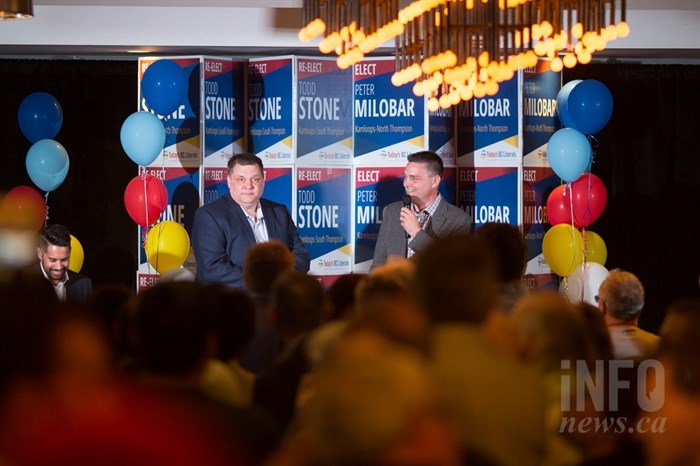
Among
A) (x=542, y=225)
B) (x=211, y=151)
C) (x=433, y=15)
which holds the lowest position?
(x=542, y=225)

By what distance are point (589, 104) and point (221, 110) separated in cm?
264

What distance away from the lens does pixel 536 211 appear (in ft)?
26.1

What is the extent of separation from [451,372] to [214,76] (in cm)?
613

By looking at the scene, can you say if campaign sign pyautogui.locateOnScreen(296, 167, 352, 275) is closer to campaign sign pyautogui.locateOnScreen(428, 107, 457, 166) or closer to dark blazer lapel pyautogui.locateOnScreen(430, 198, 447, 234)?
campaign sign pyautogui.locateOnScreen(428, 107, 457, 166)

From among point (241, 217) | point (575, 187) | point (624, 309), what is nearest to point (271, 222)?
point (241, 217)

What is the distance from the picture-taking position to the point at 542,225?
26.1 ft

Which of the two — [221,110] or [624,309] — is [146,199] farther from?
[624,309]

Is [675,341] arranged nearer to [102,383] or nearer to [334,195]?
[102,383]

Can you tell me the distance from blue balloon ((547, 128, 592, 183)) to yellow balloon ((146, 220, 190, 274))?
2.59 m

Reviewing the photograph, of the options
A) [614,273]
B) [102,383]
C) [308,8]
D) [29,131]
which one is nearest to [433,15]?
[308,8]

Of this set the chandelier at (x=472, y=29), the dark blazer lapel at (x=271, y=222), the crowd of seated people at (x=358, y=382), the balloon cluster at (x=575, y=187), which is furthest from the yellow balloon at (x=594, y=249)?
the crowd of seated people at (x=358, y=382)

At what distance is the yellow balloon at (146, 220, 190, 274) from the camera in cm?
714

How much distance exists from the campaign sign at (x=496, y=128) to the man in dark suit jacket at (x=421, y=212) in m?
1.45

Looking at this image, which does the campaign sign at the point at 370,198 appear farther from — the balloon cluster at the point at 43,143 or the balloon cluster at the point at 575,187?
the balloon cluster at the point at 43,143
